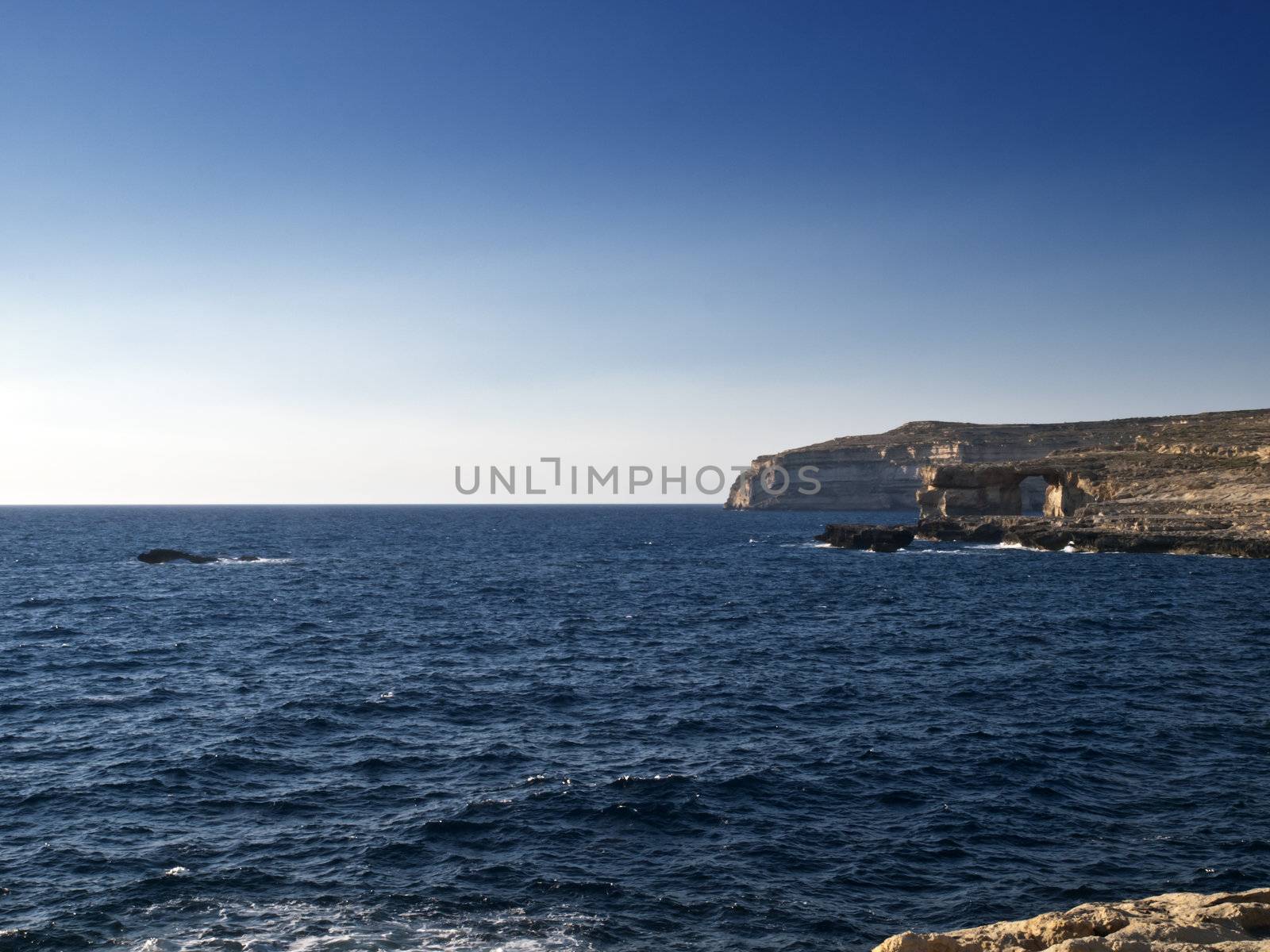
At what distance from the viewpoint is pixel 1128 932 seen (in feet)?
31.8

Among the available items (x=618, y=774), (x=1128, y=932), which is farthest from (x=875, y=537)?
(x=1128, y=932)

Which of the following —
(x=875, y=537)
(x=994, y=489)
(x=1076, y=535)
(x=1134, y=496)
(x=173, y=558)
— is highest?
(x=994, y=489)

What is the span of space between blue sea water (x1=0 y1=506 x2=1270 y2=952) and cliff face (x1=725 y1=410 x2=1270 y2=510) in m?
54.3

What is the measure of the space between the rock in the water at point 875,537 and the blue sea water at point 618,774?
1516 inches

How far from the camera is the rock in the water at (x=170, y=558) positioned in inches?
3012

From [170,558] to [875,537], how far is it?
64229 mm

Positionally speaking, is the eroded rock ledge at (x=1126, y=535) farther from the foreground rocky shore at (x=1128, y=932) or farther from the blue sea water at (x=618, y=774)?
the foreground rocky shore at (x=1128, y=932)

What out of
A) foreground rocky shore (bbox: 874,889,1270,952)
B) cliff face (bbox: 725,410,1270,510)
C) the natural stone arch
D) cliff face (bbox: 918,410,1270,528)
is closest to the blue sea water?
foreground rocky shore (bbox: 874,889,1270,952)

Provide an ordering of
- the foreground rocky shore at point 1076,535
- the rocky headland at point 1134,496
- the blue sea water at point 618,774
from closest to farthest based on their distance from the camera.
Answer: the blue sea water at point 618,774 < the foreground rocky shore at point 1076,535 < the rocky headland at point 1134,496

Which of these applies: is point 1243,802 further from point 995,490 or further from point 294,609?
point 995,490

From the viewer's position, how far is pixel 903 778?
19.3 m

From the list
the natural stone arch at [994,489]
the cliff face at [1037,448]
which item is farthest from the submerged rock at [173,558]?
the cliff face at [1037,448]

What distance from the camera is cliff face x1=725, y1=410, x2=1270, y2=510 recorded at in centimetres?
9075

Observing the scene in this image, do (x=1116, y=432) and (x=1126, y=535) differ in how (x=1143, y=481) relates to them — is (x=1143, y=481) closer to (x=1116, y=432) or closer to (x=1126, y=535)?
(x=1126, y=535)
